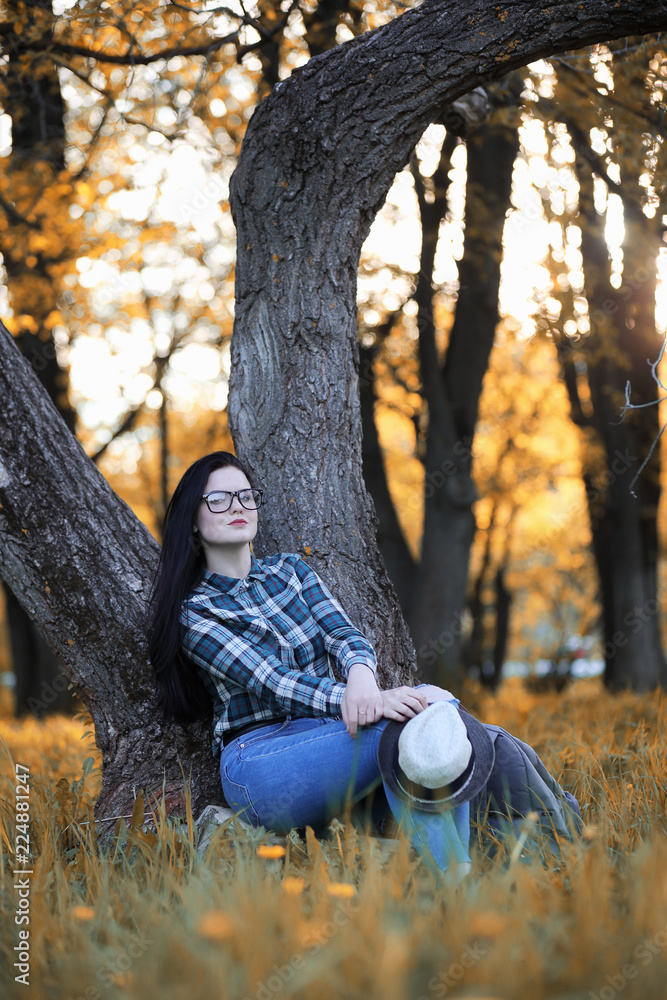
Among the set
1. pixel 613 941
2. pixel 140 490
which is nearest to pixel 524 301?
pixel 613 941

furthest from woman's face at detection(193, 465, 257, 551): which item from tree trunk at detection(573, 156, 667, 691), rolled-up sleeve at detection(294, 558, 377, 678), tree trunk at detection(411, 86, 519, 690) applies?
tree trunk at detection(573, 156, 667, 691)

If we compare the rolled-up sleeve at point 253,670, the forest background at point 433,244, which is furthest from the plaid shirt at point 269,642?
the forest background at point 433,244

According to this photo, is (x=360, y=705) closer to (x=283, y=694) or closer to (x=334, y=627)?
(x=283, y=694)

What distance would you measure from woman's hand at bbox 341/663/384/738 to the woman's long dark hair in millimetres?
696

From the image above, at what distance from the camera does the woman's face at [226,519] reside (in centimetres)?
280

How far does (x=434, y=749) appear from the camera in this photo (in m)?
2.00

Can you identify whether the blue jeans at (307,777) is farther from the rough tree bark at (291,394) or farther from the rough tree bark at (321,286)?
the rough tree bark at (321,286)

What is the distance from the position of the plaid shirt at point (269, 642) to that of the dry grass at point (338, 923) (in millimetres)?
410

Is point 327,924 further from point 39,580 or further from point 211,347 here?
point 211,347

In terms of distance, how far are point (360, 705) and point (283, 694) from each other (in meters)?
0.31

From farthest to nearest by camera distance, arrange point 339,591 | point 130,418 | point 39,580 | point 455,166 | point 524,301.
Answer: point 130,418 → point 524,301 → point 455,166 → point 339,591 → point 39,580

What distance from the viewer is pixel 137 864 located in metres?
2.16

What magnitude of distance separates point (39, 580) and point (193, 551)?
1.87 ft

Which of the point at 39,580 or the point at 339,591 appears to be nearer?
the point at 39,580
